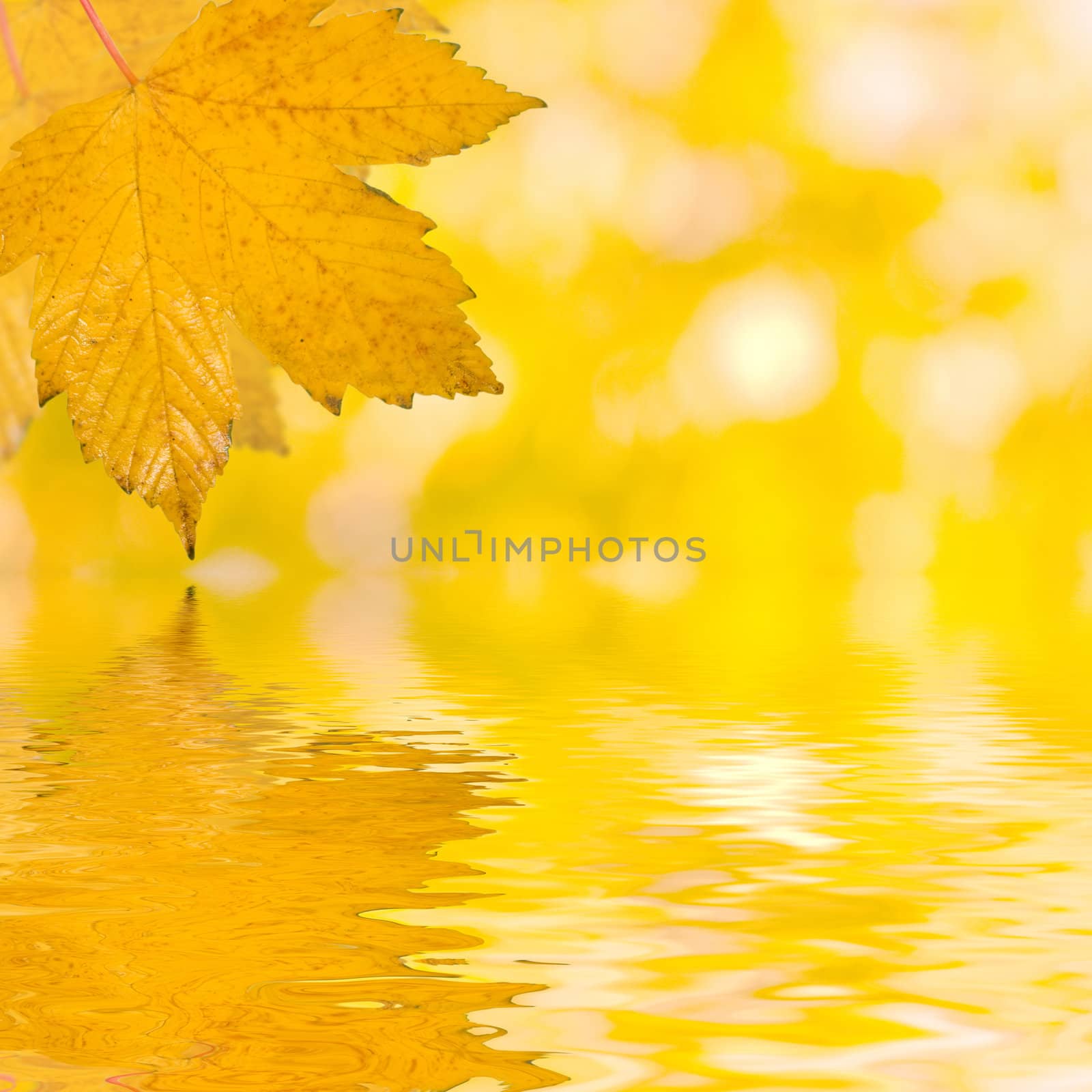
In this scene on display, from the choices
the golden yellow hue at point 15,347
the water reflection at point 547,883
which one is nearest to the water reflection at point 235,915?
the water reflection at point 547,883

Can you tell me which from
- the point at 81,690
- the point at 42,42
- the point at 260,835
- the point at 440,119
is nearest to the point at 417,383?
the point at 440,119

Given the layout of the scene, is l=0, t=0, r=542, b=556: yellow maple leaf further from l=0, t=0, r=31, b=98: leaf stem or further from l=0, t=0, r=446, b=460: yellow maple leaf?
l=0, t=0, r=446, b=460: yellow maple leaf

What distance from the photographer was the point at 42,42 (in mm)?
438

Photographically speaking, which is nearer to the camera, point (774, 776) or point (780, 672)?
point (774, 776)

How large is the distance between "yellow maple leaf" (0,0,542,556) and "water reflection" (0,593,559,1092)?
7cm

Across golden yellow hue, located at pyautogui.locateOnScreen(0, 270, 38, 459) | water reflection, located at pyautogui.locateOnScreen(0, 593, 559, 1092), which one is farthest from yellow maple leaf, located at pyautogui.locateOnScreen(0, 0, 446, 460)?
water reflection, located at pyautogui.locateOnScreen(0, 593, 559, 1092)

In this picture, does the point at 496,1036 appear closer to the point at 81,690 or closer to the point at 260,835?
the point at 260,835

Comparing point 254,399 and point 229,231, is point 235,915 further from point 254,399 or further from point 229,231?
point 254,399

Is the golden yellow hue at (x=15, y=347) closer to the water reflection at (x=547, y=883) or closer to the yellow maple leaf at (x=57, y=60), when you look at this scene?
the yellow maple leaf at (x=57, y=60)

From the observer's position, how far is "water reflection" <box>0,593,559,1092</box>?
0.21 m

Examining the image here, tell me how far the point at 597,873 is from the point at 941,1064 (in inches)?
4.6

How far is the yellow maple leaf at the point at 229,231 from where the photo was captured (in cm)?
23

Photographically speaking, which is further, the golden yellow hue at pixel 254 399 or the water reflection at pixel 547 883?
the golden yellow hue at pixel 254 399

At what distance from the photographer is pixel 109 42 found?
236 millimetres
